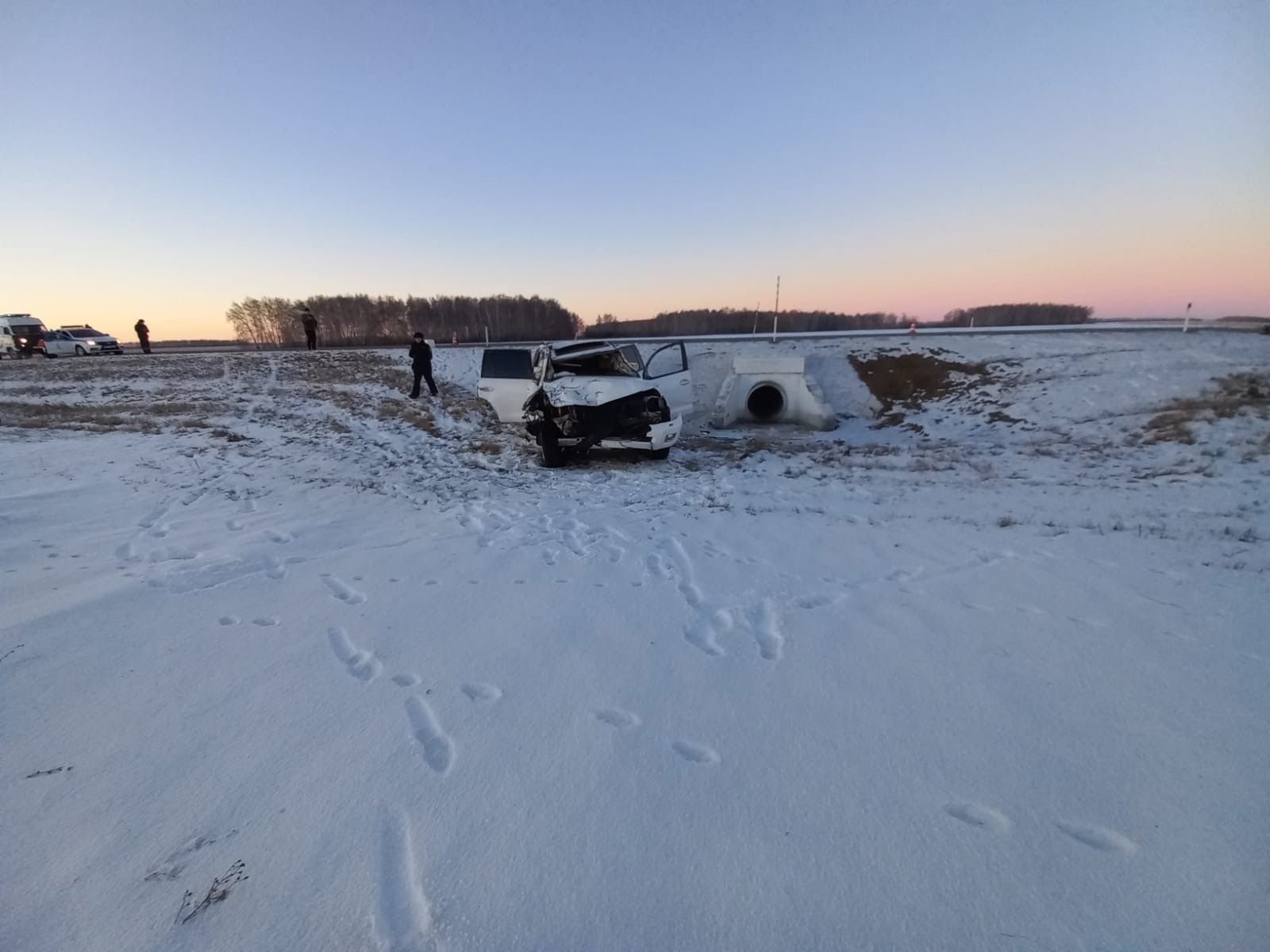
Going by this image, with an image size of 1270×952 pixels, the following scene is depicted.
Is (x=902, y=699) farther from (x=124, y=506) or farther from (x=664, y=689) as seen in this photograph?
(x=124, y=506)

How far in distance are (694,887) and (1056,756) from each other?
1.71 m

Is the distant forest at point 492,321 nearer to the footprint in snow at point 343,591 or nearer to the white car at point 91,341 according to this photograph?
the white car at point 91,341

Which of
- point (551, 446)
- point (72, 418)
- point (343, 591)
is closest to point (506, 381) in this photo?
point (551, 446)

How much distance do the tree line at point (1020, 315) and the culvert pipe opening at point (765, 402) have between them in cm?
3870

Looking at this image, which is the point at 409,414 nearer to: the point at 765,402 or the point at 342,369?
the point at 342,369

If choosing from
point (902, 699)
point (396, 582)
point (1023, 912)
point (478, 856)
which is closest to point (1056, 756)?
point (902, 699)

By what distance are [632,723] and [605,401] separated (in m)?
6.10

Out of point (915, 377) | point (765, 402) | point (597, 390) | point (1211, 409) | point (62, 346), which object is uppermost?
point (62, 346)

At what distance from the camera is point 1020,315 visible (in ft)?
158

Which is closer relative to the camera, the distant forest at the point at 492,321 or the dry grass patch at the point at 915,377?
the dry grass patch at the point at 915,377

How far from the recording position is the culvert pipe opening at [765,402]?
46.9 ft

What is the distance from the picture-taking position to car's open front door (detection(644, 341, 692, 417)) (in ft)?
27.3

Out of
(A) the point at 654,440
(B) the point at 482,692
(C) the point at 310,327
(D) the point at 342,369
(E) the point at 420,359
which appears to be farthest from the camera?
(C) the point at 310,327

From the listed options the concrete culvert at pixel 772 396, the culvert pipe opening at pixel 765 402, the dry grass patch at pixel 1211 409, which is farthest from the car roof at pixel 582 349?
the dry grass patch at pixel 1211 409
